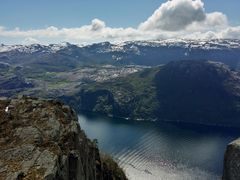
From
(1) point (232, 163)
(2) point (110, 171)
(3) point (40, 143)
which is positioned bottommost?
(2) point (110, 171)

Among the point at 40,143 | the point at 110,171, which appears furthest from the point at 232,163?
the point at 110,171

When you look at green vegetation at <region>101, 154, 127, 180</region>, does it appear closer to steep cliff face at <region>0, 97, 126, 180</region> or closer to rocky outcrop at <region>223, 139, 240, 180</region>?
steep cliff face at <region>0, 97, 126, 180</region>

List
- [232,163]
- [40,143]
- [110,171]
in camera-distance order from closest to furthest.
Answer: [40,143]
[232,163]
[110,171]

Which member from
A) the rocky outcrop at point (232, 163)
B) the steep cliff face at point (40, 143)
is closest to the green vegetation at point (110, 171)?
the steep cliff face at point (40, 143)

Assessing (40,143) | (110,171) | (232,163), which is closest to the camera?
(40,143)

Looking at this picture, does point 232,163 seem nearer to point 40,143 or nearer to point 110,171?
point 40,143

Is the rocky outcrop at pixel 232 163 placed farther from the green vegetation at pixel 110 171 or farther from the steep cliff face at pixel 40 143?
the green vegetation at pixel 110 171
